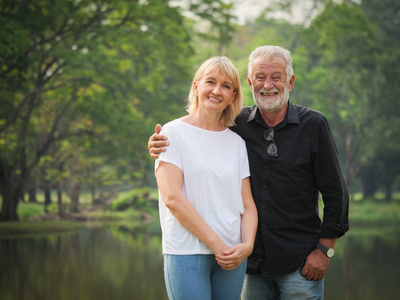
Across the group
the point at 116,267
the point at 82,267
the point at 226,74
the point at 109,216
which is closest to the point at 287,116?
the point at 226,74

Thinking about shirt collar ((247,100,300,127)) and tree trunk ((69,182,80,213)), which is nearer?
shirt collar ((247,100,300,127))

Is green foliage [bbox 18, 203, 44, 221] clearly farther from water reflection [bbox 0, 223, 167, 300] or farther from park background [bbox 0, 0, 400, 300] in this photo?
water reflection [bbox 0, 223, 167, 300]

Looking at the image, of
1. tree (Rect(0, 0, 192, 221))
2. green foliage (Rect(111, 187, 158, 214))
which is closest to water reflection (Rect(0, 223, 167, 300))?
tree (Rect(0, 0, 192, 221))

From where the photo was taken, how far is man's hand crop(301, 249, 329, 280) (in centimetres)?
223

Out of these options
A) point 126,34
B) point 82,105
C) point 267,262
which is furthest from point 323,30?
point 267,262

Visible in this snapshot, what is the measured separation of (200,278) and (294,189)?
69 cm

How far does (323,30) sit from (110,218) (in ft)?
33.9

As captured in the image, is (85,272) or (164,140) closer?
(164,140)

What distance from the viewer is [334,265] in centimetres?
853

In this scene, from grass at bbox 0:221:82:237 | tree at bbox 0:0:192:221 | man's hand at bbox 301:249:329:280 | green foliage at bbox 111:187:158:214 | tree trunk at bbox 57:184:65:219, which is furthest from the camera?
green foliage at bbox 111:187:158:214

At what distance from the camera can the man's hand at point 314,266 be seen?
7.33ft

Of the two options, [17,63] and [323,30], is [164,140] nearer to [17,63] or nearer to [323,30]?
[17,63]

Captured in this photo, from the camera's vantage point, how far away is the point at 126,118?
12922mm

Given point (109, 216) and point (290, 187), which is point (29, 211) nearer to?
point (109, 216)
